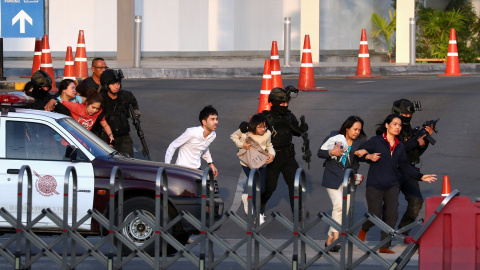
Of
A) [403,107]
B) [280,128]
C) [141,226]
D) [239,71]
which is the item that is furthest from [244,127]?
[239,71]

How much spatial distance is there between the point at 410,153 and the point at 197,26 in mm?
18005

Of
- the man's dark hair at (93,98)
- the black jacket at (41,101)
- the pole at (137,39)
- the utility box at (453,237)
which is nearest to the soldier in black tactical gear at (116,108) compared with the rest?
the man's dark hair at (93,98)

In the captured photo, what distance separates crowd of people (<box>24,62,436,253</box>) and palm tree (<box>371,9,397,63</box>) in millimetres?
16192

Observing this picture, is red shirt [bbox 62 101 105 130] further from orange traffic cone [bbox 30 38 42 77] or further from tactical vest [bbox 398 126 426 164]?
orange traffic cone [bbox 30 38 42 77]

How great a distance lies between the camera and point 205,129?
1145cm

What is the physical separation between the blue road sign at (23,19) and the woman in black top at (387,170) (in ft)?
25.4

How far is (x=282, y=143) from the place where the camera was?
11820 millimetres

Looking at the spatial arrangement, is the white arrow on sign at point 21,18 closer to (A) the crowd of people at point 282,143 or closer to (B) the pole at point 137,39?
(A) the crowd of people at point 282,143

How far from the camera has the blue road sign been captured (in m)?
16.5

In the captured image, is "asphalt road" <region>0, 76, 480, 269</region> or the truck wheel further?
Result: "asphalt road" <region>0, 76, 480, 269</region>

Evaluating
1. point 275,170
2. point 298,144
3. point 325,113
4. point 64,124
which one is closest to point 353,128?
point 275,170

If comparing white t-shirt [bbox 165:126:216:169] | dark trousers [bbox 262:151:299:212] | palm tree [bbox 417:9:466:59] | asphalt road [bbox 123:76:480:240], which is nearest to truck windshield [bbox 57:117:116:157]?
white t-shirt [bbox 165:126:216:169]

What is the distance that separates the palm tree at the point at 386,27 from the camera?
2844cm

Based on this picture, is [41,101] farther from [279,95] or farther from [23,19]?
[23,19]
